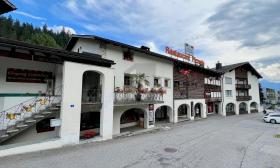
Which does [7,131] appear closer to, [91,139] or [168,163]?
[91,139]

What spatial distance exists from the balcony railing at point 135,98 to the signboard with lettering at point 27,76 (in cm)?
560

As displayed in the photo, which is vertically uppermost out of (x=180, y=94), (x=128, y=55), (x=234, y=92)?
(x=128, y=55)

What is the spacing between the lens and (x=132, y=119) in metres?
19.3

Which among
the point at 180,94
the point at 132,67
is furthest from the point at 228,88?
the point at 132,67

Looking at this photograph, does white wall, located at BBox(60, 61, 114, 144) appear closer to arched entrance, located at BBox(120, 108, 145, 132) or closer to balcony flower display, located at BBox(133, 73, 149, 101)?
balcony flower display, located at BBox(133, 73, 149, 101)

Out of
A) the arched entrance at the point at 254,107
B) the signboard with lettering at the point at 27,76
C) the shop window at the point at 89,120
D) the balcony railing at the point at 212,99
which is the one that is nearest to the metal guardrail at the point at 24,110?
the signboard with lettering at the point at 27,76

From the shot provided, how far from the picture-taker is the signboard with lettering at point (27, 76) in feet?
36.1

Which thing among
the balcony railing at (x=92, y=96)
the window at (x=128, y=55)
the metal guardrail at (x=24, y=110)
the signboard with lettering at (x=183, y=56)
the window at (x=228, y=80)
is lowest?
the metal guardrail at (x=24, y=110)

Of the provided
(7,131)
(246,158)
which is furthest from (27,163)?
(246,158)

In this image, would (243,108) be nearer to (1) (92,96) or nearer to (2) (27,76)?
(1) (92,96)

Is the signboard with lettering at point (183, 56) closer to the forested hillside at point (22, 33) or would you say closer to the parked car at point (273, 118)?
the parked car at point (273, 118)

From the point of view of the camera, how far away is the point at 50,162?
8508mm

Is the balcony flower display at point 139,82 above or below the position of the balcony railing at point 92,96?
above

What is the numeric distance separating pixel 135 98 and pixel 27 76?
28.4ft
